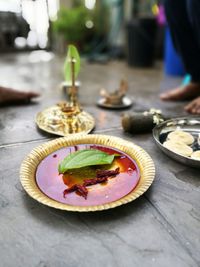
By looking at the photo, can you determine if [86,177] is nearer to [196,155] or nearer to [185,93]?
[196,155]

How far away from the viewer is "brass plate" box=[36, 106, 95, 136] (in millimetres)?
1018

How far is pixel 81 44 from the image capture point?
3361mm

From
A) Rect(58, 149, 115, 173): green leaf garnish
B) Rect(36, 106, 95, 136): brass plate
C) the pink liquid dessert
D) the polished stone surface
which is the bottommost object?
the polished stone surface

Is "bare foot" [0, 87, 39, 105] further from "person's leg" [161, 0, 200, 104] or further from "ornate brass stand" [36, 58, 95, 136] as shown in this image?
"person's leg" [161, 0, 200, 104]

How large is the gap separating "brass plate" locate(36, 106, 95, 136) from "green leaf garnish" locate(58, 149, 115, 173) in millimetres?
255

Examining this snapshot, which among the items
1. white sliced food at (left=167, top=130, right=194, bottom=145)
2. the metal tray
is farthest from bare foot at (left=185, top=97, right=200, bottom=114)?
white sliced food at (left=167, top=130, right=194, bottom=145)

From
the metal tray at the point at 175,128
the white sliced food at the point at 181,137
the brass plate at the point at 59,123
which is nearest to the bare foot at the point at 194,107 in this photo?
the metal tray at the point at 175,128

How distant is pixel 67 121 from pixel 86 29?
8.62 ft

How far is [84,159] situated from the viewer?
28.6 inches

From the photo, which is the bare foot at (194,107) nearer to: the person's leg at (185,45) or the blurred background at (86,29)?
the person's leg at (185,45)

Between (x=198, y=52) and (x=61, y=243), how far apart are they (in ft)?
4.46

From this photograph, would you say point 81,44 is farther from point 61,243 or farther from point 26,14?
point 61,243

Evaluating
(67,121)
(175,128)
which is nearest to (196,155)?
(175,128)

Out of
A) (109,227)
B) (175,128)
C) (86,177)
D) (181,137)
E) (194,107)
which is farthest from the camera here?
(194,107)
